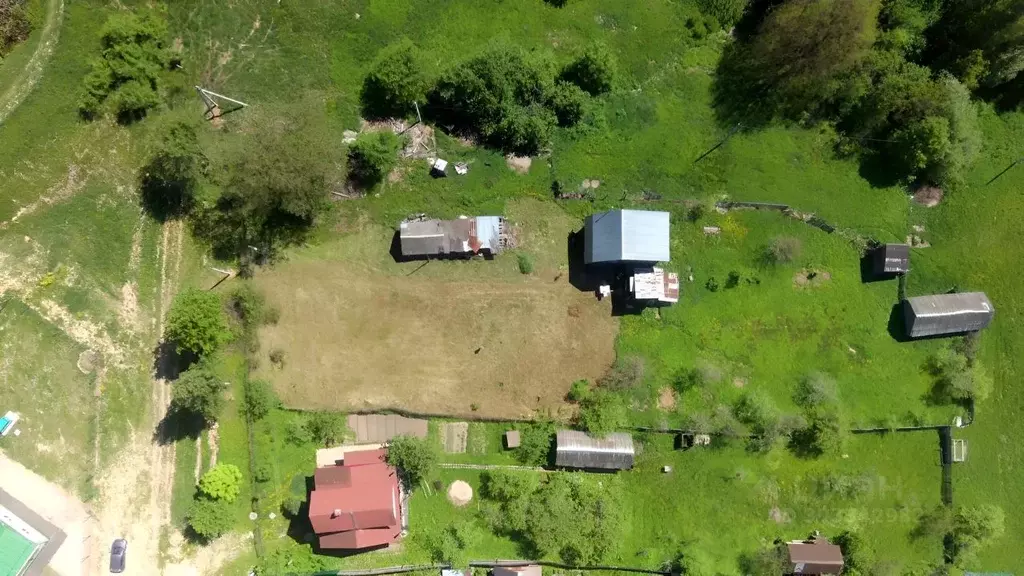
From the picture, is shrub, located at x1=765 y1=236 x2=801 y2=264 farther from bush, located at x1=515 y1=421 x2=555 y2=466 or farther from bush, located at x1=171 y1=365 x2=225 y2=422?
bush, located at x1=171 y1=365 x2=225 y2=422

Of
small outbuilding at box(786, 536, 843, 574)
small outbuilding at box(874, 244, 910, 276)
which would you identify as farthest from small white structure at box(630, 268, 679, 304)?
small outbuilding at box(786, 536, 843, 574)

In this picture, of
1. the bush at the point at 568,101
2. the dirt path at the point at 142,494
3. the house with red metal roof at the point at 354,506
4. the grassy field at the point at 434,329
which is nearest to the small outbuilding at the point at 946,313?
the grassy field at the point at 434,329

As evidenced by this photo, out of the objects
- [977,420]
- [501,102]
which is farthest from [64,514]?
[977,420]

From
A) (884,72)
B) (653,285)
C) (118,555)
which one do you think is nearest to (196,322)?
(118,555)

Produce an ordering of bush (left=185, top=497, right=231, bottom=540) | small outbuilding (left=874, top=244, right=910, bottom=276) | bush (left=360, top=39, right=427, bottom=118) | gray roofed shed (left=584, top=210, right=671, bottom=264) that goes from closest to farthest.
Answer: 1. bush (left=185, top=497, right=231, bottom=540)
2. gray roofed shed (left=584, top=210, right=671, bottom=264)
3. bush (left=360, top=39, right=427, bottom=118)
4. small outbuilding (left=874, top=244, right=910, bottom=276)

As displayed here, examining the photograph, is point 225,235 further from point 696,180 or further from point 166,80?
point 696,180

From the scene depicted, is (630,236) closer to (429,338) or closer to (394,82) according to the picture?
(429,338)

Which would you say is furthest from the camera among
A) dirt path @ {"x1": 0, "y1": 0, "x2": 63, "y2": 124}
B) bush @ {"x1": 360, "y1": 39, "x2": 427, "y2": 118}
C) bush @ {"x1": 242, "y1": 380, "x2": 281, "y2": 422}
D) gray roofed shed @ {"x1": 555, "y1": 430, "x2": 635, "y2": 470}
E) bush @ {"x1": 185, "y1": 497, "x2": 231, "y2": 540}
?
gray roofed shed @ {"x1": 555, "y1": 430, "x2": 635, "y2": 470}
